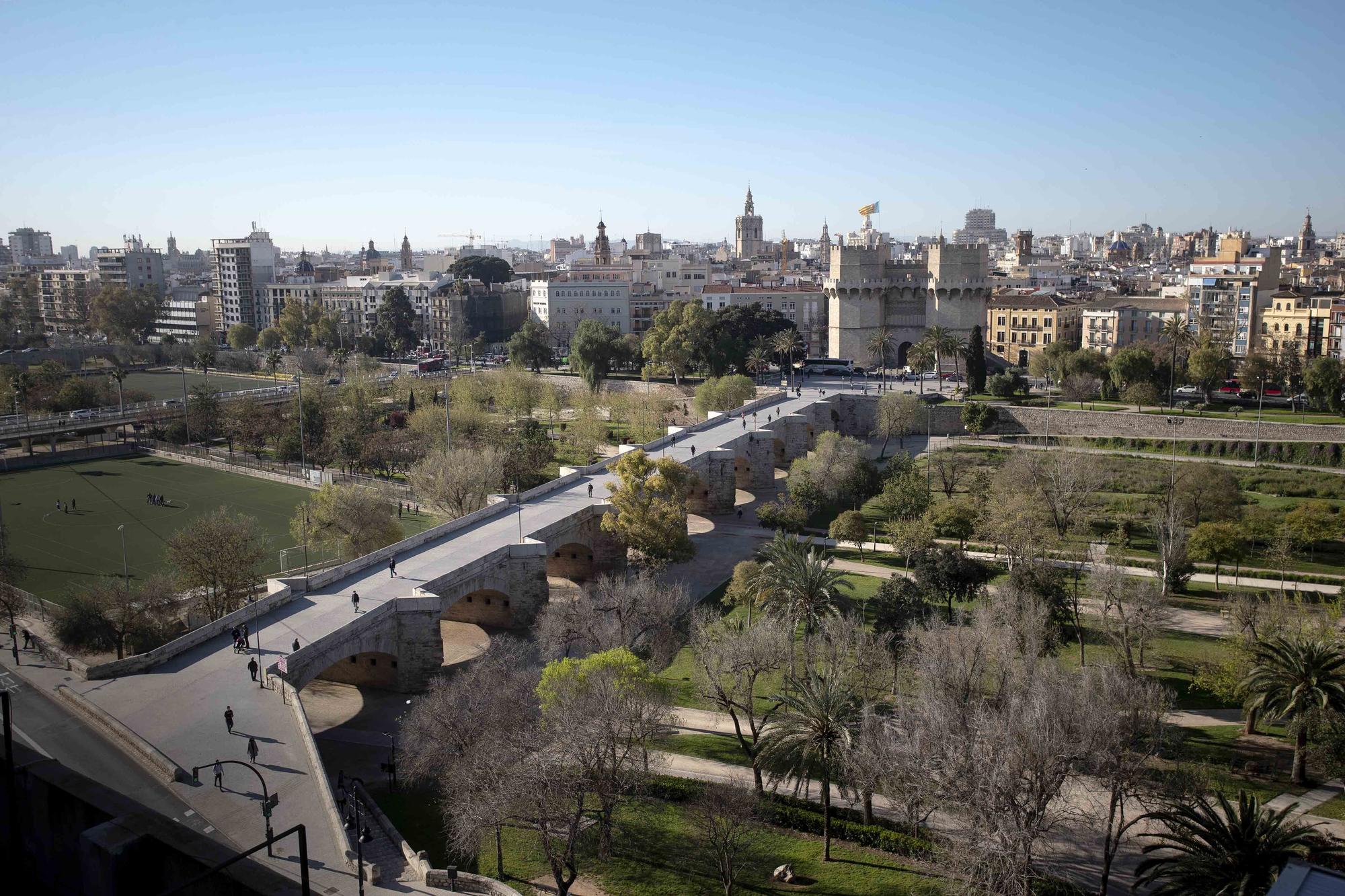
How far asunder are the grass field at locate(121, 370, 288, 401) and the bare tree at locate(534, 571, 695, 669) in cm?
5625

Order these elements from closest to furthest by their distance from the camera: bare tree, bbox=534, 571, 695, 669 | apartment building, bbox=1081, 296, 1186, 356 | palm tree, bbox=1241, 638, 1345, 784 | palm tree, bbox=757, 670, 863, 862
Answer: palm tree, bbox=757, 670, 863, 862
palm tree, bbox=1241, 638, 1345, 784
bare tree, bbox=534, 571, 695, 669
apartment building, bbox=1081, 296, 1186, 356

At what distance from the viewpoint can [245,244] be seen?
118000 millimetres

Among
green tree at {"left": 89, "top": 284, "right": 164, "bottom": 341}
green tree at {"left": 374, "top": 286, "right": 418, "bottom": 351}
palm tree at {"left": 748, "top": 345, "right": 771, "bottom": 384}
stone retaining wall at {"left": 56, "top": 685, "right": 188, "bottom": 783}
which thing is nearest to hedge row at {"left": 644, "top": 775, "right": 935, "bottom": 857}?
stone retaining wall at {"left": 56, "top": 685, "right": 188, "bottom": 783}

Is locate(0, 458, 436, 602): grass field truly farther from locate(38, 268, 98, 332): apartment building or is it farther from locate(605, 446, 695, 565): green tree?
locate(38, 268, 98, 332): apartment building

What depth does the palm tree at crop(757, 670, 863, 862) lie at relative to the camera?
2014cm

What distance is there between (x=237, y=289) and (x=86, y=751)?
350 ft

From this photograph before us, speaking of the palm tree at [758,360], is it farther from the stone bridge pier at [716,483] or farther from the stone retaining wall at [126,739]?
the stone retaining wall at [126,739]

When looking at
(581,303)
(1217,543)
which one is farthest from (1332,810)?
(581,303)

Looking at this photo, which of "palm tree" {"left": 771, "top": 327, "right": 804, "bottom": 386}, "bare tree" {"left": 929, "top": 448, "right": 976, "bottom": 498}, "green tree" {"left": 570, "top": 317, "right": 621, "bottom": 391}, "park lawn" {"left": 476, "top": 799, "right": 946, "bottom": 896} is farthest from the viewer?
"green tree" {"left": 570, "top": 317, "right": 621, "bottom": 391}

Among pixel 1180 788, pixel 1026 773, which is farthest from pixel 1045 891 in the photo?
pixel 1180 788

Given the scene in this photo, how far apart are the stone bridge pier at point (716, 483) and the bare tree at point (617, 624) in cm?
1689

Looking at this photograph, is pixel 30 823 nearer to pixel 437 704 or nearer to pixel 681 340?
pixel 437 704

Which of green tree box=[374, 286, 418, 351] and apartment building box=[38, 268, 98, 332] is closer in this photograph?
green tree box=[374, 286, 418, 351]

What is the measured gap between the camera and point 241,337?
97.8 meters
